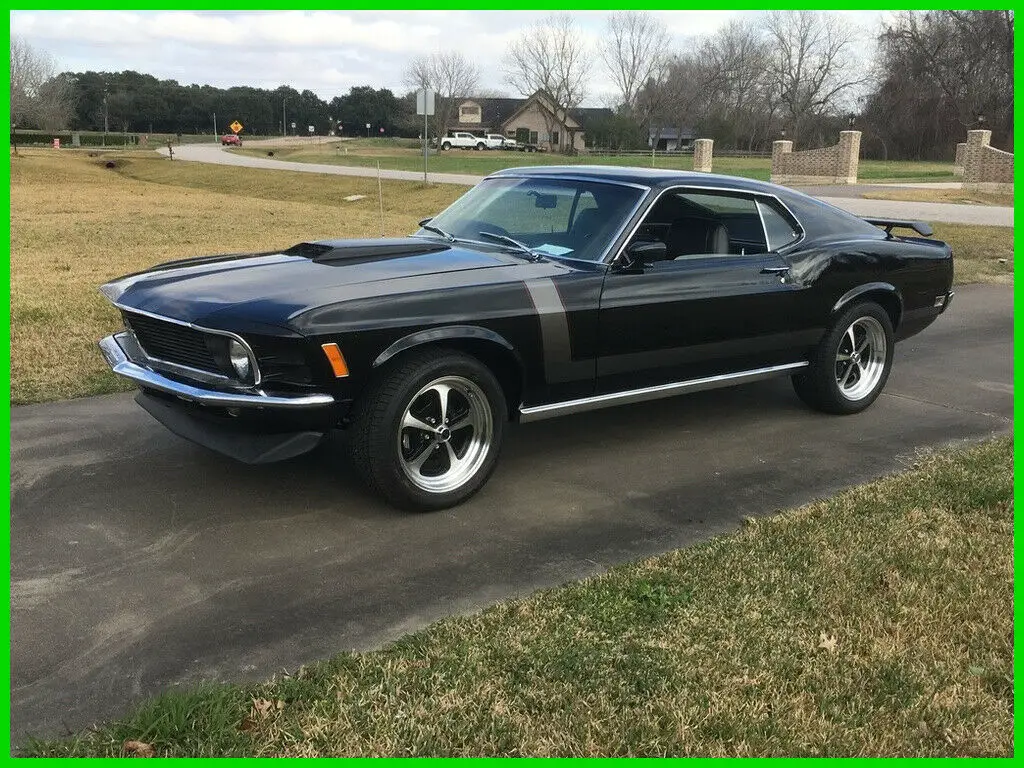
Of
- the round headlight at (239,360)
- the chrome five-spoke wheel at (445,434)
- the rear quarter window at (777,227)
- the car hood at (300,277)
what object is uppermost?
the rear quarter window at (777,227)

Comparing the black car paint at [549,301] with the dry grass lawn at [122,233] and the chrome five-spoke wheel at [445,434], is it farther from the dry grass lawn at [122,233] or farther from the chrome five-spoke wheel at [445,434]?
the dry grass lawn at [122,233]

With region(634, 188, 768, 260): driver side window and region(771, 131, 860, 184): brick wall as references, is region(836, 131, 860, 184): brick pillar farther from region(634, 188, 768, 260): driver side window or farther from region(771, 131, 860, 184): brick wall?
region(634, 188, 768, 260): driver side window

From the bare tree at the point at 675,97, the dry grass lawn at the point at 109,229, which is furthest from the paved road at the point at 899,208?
the bare tree at the point at 675,97

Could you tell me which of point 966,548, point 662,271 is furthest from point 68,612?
point 966,548

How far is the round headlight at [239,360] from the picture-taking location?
3865mm

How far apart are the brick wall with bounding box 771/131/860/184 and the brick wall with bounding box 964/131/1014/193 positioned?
4.33 metres

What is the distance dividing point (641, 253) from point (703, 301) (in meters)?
0.54

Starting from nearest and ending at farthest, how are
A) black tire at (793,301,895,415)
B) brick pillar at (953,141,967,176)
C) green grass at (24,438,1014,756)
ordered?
green grass at (24,438,1014,756), black tire at (793,301,895,415), brick pillar at (953,141,967,176)

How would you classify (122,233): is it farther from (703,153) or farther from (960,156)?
(960,156)

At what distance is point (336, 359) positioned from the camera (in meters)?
3.82

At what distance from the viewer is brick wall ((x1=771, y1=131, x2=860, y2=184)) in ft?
123

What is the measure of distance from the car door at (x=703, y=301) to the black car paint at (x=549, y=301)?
11 millimetres

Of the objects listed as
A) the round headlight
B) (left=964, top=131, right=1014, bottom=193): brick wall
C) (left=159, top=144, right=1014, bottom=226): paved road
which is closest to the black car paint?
the round headlight

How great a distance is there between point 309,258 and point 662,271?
186cm
